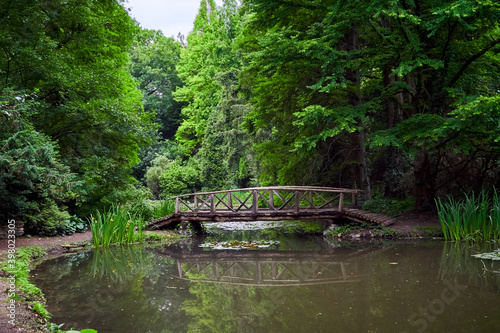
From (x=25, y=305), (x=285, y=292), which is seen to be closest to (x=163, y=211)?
(x=285, y=292)

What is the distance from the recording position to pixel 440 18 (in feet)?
23.4

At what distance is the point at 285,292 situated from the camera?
473cm

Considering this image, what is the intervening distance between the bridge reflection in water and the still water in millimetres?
19

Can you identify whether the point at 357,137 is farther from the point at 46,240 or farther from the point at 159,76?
the point at 159,76

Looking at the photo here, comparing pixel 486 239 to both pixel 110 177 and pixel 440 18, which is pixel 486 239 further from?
pixel 110 177

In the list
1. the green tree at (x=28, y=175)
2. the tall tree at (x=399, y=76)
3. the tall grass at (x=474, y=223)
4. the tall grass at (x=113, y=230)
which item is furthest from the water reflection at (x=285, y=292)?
the tall tree at (x=399, y=76)

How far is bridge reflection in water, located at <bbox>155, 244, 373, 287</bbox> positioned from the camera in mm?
5445

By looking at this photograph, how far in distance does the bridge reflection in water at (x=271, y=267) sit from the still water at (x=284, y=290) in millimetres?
19

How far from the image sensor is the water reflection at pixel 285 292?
3586mm

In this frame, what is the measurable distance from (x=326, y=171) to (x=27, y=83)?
9.60m

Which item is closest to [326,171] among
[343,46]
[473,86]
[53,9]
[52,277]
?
[343,46]

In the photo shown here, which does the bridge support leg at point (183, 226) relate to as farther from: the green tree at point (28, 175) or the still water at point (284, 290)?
the still water at point (284, 290)

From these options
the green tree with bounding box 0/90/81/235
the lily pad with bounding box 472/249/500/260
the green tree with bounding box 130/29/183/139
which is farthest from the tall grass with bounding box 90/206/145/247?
the green tree with bounding box 130/29/183/139

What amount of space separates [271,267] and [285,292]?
5.85ft
